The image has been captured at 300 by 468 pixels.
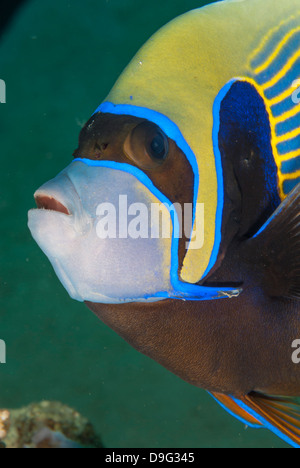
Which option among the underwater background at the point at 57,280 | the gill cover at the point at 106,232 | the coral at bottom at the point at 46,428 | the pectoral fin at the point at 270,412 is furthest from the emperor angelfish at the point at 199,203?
the underwater background at the point at 57,280

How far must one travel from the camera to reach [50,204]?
0.93 meters

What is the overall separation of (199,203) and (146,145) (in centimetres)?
19

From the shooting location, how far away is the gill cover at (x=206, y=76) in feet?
3.22

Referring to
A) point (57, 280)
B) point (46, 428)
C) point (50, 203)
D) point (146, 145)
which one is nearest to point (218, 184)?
point (146, 145)

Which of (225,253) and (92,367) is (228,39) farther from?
(92,367)

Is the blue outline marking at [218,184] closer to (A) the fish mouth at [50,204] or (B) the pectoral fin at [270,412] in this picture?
(A) the fish mouth at [50,204]

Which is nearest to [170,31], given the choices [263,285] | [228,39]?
[228,39]

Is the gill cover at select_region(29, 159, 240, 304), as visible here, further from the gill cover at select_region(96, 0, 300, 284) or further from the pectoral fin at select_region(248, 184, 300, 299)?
the pectoral fin at select_region(248, 184, 300, 299)

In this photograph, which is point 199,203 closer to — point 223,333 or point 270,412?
point 223,333

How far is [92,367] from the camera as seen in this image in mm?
4445

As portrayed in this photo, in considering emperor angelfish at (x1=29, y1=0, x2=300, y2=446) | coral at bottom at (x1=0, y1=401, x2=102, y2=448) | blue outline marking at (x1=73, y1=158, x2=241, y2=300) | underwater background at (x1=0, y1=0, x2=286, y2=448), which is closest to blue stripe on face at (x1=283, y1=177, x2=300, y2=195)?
emperor angelfish at (x1=29, y1=0, x2=300, y2=446)

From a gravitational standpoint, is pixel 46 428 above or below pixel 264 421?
below
